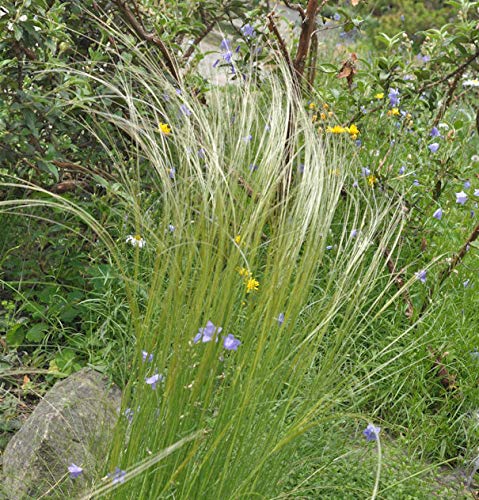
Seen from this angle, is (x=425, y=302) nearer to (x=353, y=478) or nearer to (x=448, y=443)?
(x=448, y=443)

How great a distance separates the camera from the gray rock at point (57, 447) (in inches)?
88.2

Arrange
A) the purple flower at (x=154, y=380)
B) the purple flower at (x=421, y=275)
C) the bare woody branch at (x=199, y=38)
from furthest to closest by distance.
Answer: the bare woody branch at (x=199, y=38)
the purple flower at (x=421, y=275)
the purple flower at (x=154, y=380)

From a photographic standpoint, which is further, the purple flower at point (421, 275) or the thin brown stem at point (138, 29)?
the thin brown stem at point (138, 29)

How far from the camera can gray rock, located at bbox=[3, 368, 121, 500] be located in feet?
7.35

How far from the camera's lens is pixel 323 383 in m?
2.05

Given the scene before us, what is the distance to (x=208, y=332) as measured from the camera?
1827mm

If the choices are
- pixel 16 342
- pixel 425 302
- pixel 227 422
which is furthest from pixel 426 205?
pixel 227 422

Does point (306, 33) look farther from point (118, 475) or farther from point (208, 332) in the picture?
point (118, 475)

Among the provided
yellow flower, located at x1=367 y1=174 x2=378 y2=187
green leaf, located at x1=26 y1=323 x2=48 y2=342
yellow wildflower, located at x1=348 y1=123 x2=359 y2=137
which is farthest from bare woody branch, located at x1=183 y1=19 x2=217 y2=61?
green leaf, located at x1=26 y1=323 x2=48 y2=342

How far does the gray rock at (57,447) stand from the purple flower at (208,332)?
A: 1.53 ft

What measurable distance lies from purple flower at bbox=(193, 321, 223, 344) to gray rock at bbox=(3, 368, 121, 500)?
47cm

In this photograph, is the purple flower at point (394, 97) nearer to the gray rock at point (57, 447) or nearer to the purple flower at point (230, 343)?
the gray rock at point (57, 447)

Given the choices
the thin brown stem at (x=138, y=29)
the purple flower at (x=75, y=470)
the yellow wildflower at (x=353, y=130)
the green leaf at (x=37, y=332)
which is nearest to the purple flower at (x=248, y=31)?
the thin brown stem at (x=138, y=29)

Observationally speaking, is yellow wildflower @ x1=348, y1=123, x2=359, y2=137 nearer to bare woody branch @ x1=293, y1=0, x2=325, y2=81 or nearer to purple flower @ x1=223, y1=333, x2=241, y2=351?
bare woody branch @ x1=293, y1=0, x2=325, y2=81
